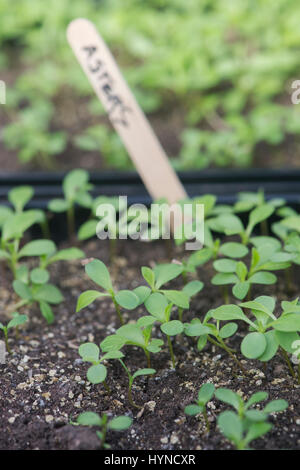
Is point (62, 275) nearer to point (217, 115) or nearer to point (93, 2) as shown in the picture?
point (217, 115)

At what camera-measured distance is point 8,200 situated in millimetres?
1552

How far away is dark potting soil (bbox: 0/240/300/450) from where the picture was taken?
90 centimetres

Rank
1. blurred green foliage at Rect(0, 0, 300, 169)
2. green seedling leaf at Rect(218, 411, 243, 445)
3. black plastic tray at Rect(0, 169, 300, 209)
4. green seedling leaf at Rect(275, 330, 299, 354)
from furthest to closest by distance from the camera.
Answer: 1. blurred green foliage at Rect(0, 0, 300, 169)
2. black plastic tray at Rect(0, 169, 300, 209)
3. green seedling leaf at Rect(275, 330, 299, 354)
4. green seedling leaf at Rect(218, 411, 243, 445)

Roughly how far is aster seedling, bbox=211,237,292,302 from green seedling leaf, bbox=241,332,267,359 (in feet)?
0.41

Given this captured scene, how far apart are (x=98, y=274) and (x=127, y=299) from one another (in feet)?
0.28

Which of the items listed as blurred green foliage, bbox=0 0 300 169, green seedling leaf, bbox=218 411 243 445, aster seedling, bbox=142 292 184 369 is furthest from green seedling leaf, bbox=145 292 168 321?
blurred green foliage, bbox=0 0 300 169

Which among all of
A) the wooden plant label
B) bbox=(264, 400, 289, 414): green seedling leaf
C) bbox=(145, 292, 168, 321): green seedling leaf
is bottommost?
bbox=(264, 400, 289, 414): green seedling leaf

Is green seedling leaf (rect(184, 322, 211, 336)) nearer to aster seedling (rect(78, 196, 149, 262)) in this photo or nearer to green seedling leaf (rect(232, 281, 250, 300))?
green seedling leaf (rect(232, 281, 250, 300))

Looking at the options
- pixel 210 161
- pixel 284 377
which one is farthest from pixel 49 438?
pixel 210 161

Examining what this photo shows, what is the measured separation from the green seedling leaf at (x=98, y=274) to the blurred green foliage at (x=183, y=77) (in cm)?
78

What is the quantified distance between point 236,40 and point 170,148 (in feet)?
2.34

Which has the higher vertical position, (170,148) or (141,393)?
(170,148)

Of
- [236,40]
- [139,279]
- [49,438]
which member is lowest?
[49,438]

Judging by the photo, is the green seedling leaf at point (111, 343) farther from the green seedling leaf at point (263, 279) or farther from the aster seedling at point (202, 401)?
the green seedling leaf at point (263, 279)
